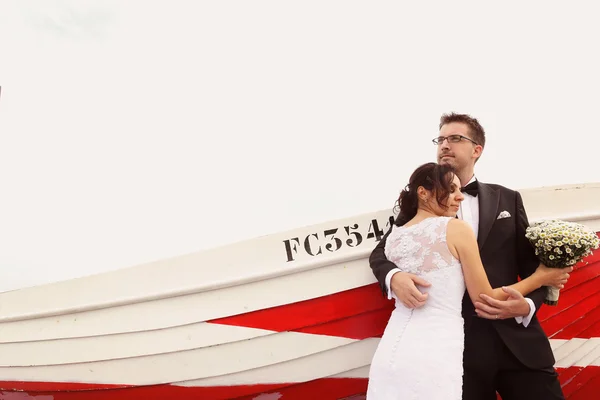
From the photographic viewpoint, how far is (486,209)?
2.08 meters

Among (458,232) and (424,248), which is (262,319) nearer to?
(424,248)

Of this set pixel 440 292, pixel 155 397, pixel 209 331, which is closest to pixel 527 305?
pixel 440 292

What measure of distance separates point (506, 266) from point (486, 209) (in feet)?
0.96

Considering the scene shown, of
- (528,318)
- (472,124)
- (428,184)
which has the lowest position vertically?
(528,318)

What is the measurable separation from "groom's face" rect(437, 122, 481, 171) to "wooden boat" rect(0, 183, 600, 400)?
528mm

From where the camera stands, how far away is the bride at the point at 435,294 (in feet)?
5.39

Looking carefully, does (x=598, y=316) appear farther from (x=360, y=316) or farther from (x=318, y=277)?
(x=318, y=277)

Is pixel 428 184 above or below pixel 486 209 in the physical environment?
above

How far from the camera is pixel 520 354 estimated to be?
6.07ft

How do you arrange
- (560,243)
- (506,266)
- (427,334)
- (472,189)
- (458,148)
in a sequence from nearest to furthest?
(427,334) < (560,243) < (506,266) < (472,189) < (458,148)

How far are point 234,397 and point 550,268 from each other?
209 cm

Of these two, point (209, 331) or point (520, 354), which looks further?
point (209, 331)

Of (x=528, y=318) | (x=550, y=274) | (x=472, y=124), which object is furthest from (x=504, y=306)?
(x=472, y=124)


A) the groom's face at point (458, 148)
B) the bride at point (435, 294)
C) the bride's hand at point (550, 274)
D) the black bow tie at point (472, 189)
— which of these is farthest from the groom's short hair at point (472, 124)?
the bride's hand at point (550, 274)
